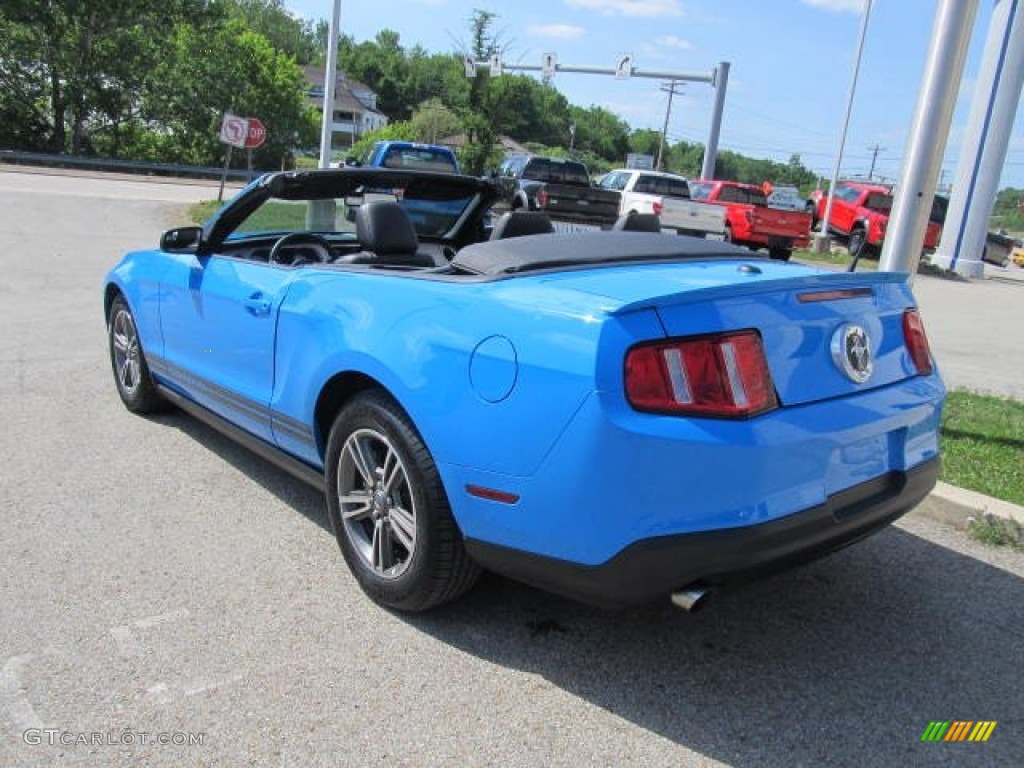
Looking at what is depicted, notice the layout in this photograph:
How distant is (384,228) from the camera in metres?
3.78

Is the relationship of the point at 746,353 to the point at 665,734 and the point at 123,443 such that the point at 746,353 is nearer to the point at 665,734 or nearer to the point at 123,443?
the point at 665,734

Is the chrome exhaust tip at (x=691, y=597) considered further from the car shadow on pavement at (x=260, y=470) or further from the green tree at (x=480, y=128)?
the green tree at (x=480, y=128)

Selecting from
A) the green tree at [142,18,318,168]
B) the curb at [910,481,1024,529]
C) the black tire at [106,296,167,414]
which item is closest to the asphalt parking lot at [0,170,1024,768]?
the curb at [910,481,1024,529]

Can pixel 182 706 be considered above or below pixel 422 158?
below

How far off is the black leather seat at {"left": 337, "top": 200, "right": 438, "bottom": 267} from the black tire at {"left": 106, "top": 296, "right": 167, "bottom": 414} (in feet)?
6.33

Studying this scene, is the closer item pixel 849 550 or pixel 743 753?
pixel 743 753

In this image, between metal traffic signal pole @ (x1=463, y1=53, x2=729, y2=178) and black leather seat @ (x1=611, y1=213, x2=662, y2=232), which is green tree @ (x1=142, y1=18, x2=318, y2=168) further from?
black leather seat @ (x1=611, y1=213, x2=662, y2=232)

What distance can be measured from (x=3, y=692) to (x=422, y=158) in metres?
14.4

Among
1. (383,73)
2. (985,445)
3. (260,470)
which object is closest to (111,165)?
(260,470)

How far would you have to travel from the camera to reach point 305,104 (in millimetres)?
48188

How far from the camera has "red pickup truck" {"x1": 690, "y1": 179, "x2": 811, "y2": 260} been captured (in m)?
20.4

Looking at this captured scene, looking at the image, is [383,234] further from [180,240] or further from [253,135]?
[253,135]

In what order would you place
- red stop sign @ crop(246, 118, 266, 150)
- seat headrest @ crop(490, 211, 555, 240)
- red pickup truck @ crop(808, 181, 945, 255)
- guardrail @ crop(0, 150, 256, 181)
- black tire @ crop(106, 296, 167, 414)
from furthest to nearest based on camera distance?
guardrail @ crop(0, 150, 256, 181)
red pickup truck @ crop(808, 181, 945, 255)
red stop sign @ crop(246, 118, 266, 150)
black tire @ crop(106, 296, 167, 414)
seat headrest @ crop(490, 211, 555, 240)

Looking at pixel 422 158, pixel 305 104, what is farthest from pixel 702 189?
pixel 305 104
